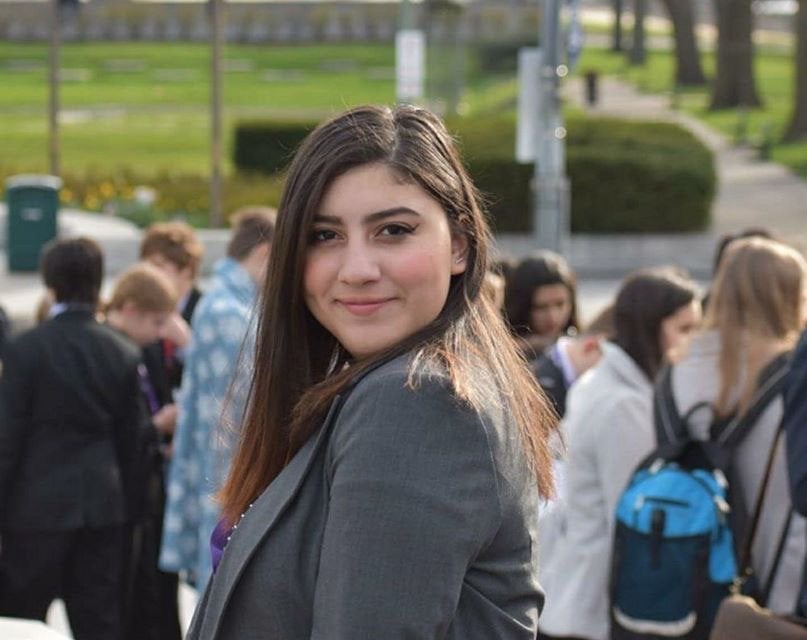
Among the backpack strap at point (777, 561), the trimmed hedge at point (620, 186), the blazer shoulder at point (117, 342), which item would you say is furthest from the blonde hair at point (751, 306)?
the trimmed hedge at point (620, 186)

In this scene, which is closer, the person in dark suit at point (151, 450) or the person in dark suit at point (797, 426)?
the person in dark suit at point (797, 426)

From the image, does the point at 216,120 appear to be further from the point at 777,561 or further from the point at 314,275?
the point at 314,275

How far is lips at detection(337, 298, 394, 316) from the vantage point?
2298 millimetres

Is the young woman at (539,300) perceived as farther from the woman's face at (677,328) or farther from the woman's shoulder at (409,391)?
the woman's shoulder at (409,391)

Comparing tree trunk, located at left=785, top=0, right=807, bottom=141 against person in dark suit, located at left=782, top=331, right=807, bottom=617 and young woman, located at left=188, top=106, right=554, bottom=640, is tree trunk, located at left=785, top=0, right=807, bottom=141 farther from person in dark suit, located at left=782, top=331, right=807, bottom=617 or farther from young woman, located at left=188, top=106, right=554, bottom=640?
young woman, located at left=188, top=106, right=554, bottom=640

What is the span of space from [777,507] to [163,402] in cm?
274

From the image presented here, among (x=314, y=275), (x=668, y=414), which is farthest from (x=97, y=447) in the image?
(x=314, y=275)

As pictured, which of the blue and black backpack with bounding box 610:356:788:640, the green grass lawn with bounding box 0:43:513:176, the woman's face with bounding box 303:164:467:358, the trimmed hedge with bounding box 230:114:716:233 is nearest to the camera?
the woman's face with bounding box 303:164:467:358

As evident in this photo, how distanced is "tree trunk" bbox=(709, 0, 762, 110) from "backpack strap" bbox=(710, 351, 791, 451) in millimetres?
37298

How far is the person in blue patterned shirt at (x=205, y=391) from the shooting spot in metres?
6.10

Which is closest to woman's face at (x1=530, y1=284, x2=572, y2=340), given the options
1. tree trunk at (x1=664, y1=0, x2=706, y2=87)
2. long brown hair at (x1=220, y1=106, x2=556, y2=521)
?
long brown hair at (x1=220, y1=106, x2=556, y2=521)

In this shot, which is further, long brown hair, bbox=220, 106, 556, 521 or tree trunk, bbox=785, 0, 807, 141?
tree trunk, bbox=785, 0, 807, 141

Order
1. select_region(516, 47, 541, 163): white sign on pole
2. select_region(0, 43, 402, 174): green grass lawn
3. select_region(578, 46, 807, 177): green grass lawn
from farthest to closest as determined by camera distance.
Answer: select_region(0, 43, 402, 174): green grass lawn
select_region(578, 46, 807, 177): green grass lawn
select_region(516, 47, 541, 163): white sign on pole

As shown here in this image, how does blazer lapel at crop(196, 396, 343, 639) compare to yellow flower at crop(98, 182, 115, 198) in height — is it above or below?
above
